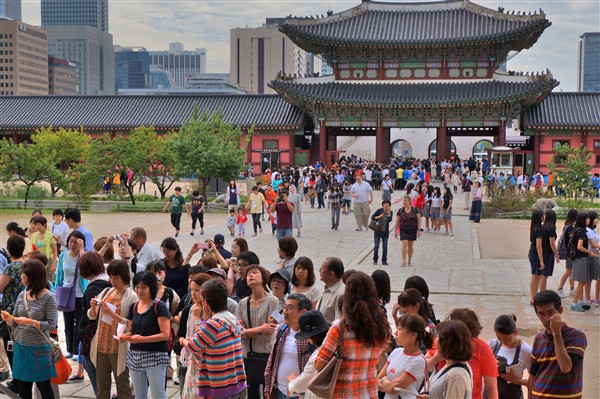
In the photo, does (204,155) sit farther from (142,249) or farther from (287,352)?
(287,352)

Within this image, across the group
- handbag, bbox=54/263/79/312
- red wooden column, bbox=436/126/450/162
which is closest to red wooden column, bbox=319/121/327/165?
red wooden column, bbox=436/126/450/162

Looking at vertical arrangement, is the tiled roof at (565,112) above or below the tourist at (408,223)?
above

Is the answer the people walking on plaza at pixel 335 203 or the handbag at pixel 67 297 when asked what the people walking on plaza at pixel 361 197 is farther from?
the handbag at pixel 67 297

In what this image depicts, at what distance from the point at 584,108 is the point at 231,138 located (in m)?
22.9

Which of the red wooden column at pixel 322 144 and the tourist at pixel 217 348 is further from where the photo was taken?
the red wooden column at pixel 322 144

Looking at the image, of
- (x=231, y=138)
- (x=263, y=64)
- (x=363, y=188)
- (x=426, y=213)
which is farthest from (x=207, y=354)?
(x=263, y=64)

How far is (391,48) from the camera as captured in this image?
47406 millimetres

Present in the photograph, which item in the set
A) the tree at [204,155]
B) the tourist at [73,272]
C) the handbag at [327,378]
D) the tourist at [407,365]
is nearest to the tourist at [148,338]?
the handbag at [327,378]

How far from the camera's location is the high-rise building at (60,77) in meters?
167

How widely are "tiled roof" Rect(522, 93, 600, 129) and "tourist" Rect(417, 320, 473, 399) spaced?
41932mm

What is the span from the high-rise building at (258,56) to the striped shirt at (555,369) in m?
168

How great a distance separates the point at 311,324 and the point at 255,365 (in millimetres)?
1443

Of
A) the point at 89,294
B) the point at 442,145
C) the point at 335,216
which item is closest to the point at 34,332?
the point at 89,294

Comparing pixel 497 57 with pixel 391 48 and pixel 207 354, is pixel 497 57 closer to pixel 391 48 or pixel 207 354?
pixel 391 48
